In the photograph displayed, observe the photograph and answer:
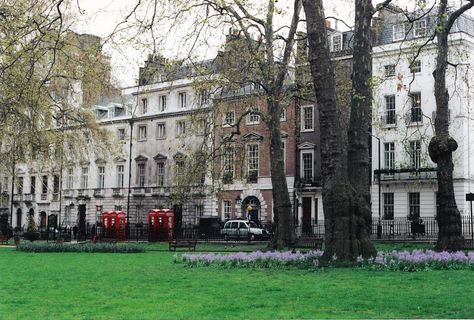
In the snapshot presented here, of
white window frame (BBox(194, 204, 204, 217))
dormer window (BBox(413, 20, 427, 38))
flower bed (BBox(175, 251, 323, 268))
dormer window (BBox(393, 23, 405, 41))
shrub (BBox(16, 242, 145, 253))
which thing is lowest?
shrub (BBox(16, 242, 145, 253))

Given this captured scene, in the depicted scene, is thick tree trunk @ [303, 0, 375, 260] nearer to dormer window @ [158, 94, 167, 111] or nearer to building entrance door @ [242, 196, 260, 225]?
building entrance door @ [242, 196, 260, 225]

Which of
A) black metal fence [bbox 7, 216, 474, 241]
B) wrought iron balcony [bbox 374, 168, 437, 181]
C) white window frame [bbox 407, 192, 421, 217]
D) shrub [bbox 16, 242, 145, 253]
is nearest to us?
shrub [bbox 16, 242, 145, 253]

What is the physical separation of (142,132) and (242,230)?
24387 millimetres

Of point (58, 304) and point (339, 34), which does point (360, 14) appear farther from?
point (339, 34)

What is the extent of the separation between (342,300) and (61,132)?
2923 cm

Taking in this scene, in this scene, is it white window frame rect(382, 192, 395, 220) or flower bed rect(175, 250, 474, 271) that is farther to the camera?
white window frame rect(382, 192, 395, 220)

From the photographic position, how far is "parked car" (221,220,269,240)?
4438 cm

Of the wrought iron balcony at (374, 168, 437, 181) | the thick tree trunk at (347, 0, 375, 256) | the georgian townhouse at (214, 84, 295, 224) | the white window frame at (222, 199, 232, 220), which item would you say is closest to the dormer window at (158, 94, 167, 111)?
the georgian townhouse at (214, 84, 295, 224)

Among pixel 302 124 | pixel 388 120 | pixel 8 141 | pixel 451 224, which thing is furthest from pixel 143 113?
pixel 451 224

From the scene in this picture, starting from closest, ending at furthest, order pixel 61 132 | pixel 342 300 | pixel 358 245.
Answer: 1. pixel 342 300
2. pixel 358 245
3. pixel 61 132

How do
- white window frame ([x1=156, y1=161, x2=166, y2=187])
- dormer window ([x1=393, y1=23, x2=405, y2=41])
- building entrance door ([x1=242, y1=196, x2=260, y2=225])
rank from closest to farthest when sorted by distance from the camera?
1. dormer window ([x1=393, y1=23, x2=405, y2=41])
2. building entrance door ([x1=242, y1=196, x2=260, y2=225])
3. white window frame ([x1=156, y1=161, x2=166, y2=187])

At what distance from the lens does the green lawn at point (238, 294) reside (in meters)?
9.11

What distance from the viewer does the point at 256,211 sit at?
5631 centimetres

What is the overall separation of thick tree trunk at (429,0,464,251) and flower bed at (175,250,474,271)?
3907mm
